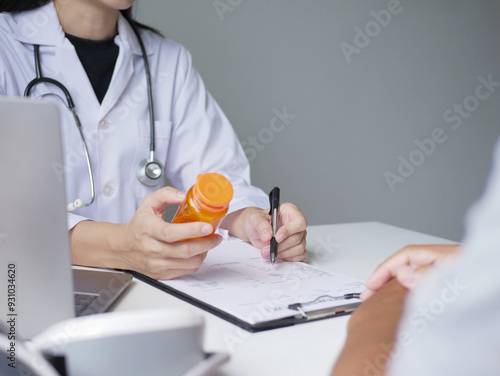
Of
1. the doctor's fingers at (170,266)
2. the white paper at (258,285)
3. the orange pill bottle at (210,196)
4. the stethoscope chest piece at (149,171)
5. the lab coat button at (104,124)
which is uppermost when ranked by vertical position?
the lab coat button at (104,124)

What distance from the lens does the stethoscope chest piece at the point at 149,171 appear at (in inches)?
49.7

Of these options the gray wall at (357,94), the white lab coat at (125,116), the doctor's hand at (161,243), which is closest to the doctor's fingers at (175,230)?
the doctor's hand at (161,243)

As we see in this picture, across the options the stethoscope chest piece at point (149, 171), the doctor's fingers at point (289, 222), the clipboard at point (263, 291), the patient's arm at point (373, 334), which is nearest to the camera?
the patient's arm at point (373, 334)

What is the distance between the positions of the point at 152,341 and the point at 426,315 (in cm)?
19

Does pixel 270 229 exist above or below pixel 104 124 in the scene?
below

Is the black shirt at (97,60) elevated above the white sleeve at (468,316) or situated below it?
above

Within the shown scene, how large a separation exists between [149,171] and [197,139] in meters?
0.18

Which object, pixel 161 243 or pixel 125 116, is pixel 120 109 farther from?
pixel 161 243

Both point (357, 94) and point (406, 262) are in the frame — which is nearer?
point (406, 262)

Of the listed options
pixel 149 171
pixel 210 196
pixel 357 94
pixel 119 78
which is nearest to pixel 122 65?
pixel 119 78

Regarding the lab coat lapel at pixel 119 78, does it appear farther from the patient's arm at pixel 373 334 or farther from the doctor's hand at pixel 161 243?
the patient's arm at pixel 373 334

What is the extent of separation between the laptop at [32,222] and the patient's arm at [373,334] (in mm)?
276

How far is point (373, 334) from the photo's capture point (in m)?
0.44

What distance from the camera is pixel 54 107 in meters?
0.47
